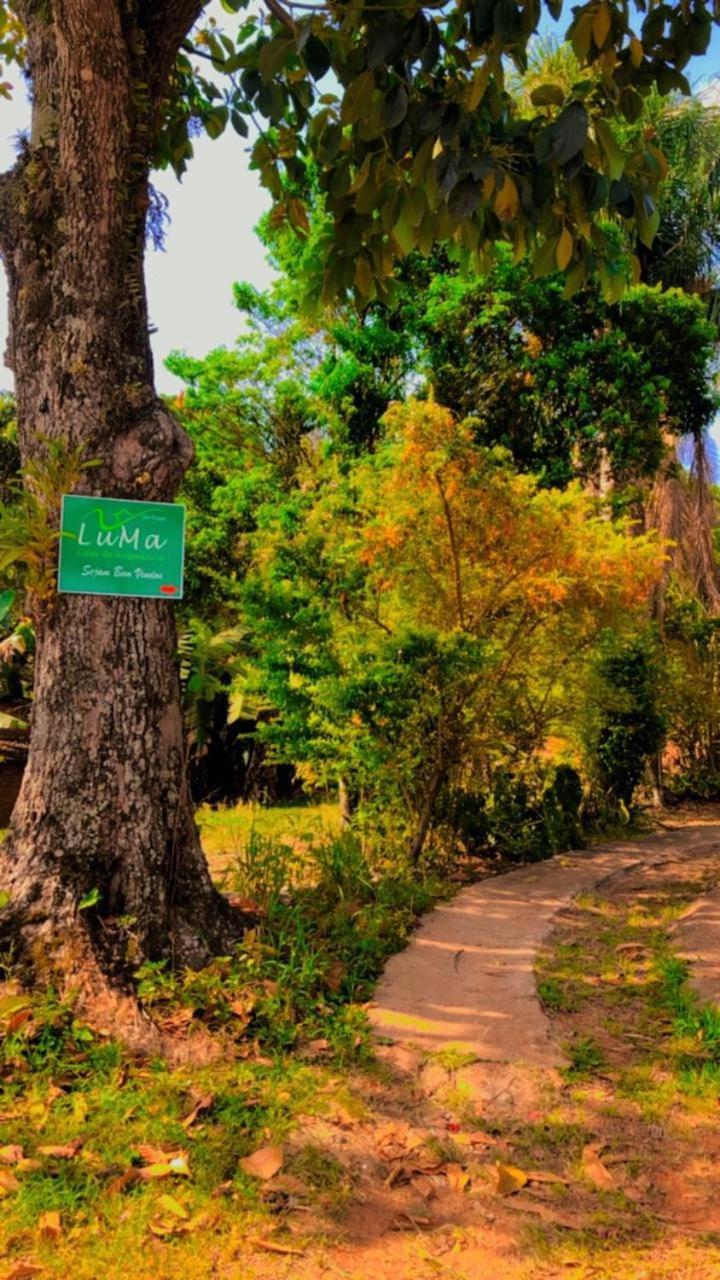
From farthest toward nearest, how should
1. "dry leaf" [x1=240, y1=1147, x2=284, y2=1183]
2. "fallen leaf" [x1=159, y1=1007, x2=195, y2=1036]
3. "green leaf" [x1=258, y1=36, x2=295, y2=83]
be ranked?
"fallen leaf" [x1=159, y1=1007, x2=195, y2=1036], "green leaf" [x1=258, y1=36, x2=295, y2=83], "dry leaf" [x1=240, y1=1147, x2=284, y2=1183]

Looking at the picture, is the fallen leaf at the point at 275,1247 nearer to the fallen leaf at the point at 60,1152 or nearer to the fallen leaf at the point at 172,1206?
the fallen leaf at the point at 172,1206

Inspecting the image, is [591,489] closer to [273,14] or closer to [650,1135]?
[273,14]

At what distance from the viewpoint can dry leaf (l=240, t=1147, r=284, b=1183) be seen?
3.09m

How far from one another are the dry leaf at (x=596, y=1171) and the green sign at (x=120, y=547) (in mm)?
2746

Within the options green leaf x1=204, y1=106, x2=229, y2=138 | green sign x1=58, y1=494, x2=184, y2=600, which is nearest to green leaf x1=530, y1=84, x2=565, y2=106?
green sign x1=58, y1=494, x2=184, y2=600

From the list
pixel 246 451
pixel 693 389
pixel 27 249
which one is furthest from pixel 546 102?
pixel 246 451

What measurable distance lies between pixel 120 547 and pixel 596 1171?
3.09 meters

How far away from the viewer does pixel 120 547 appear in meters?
4.38

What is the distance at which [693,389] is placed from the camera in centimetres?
1462

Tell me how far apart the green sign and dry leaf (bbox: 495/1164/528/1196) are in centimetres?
262

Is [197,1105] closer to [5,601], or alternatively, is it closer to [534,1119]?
[534,1119]

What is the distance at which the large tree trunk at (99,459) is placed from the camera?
425 cm

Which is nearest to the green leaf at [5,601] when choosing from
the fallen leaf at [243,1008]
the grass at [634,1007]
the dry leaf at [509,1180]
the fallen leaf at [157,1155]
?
the fallen leaf at [243,1008]

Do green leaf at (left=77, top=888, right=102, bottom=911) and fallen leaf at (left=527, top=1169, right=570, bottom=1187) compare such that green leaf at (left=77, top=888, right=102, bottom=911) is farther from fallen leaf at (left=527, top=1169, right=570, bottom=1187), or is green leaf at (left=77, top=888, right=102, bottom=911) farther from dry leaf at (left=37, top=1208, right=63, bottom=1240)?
fallen leaf at (left=527, top=1169, right=570, bottom=1187)
